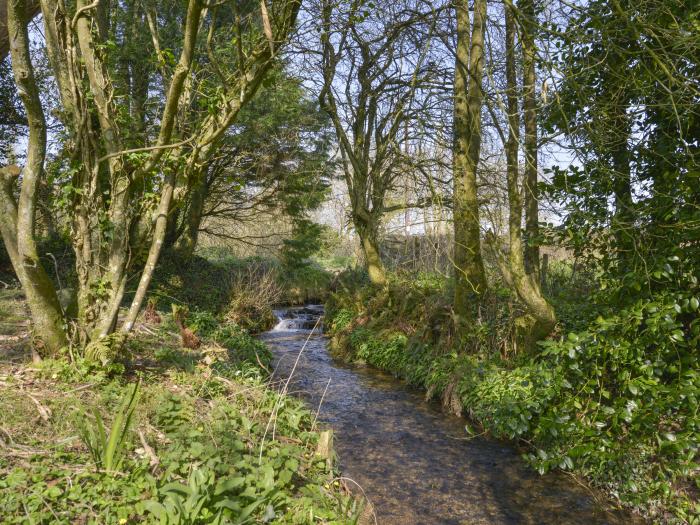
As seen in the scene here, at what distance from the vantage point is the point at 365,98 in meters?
11.8

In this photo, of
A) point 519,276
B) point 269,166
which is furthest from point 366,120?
point 519,276

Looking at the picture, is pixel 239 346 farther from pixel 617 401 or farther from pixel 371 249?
pixel 617 401

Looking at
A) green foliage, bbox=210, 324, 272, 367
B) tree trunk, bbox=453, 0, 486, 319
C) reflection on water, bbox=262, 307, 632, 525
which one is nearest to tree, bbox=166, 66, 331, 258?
green foliage, bbox=210, 324, 272, 367

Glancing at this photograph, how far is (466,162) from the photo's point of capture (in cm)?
793

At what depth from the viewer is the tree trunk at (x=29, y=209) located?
13.4 ft

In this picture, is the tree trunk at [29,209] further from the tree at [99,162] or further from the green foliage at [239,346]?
the green foliage at [239,346]

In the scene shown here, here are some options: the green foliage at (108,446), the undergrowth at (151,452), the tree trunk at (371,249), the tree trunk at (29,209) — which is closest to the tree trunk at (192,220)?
the tree trunk at (371,249)

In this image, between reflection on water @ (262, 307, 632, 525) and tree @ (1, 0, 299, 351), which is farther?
reflection on water @ (262, 307, 632, 525)

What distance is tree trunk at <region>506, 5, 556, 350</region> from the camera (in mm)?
6160

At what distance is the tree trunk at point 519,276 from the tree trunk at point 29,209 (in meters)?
5.00

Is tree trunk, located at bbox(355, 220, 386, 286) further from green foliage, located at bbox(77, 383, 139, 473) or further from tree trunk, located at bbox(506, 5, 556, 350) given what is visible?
green foliage, located at bbox(77, 383, 139, 473)

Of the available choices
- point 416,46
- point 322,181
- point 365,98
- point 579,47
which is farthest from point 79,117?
point 322,181

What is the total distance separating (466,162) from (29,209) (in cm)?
614

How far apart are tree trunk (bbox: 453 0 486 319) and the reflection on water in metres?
2.19
